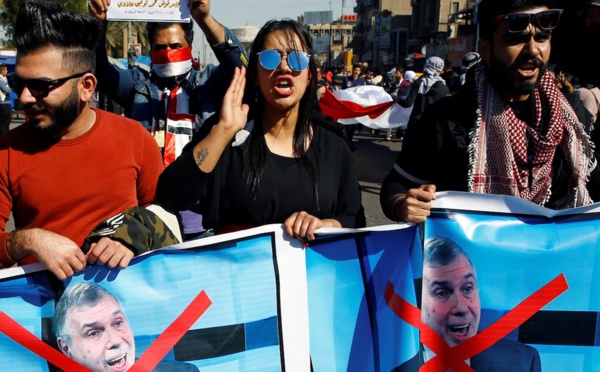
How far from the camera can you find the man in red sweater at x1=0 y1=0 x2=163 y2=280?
7.09 feet

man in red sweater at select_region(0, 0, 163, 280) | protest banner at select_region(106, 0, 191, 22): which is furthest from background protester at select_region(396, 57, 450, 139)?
man in red sweater at select_region(0, 0, 163, 280)

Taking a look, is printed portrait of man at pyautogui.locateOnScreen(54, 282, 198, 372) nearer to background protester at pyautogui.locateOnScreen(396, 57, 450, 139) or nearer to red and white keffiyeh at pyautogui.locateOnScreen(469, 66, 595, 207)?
red and white keffiyeh at pyautogui.locateOnScreen(469, 66, 595, 207)

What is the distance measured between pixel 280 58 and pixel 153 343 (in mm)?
1189

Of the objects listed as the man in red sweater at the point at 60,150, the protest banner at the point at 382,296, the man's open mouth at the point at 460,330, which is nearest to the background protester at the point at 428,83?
the protest banner at the point at 382,296

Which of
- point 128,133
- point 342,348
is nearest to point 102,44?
point 128,133

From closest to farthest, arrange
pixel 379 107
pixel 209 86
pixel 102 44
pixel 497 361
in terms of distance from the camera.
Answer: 1. pixel 497 361
2. pixel 102 44
3. pixel 209 86
4. pixel 379 107

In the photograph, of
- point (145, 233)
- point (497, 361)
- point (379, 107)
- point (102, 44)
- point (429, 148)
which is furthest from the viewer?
point (379, 107)

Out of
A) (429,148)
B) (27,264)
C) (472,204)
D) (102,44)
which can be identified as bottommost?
(27,264)

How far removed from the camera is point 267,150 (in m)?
2.50

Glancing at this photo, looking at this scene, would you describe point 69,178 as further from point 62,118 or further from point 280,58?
point 280,58

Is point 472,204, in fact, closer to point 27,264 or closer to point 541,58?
point 541,58

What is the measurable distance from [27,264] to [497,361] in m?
1.75

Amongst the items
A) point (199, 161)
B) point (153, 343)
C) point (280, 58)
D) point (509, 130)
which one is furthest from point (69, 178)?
point (509, 130)

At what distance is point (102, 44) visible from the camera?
3.14m
